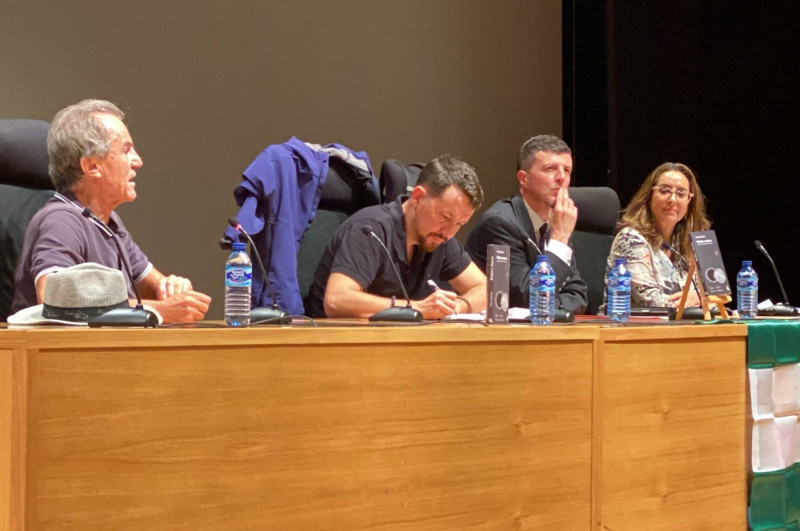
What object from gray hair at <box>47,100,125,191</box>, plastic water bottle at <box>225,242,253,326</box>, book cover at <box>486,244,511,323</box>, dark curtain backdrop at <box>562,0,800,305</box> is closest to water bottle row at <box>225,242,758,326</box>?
plastic water bottle at <box>225,242,253,326</box>

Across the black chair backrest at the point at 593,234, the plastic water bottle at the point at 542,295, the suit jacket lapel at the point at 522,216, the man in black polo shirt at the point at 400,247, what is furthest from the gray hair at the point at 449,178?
the black chair backrest at the point at 593,234

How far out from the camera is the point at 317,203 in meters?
2.71

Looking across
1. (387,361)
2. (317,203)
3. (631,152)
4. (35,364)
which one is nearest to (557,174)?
(317,203)

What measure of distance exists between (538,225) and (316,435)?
73.5 inches

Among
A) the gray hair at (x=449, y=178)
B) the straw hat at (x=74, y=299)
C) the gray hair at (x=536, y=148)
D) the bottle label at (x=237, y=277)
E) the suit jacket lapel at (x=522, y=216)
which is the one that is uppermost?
the gray hair at (x=536, y=148)

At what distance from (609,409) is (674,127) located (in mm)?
2763

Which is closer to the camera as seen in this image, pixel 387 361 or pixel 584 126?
pixel 387 361

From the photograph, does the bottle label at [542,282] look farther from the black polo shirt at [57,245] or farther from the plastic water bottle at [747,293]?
the plastic water bottle at [747,293]

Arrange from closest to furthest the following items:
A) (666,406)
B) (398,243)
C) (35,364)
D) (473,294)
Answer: (35,364) < (666,406) < (398,243) < (473,294)

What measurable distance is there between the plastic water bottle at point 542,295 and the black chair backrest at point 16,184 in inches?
48.0

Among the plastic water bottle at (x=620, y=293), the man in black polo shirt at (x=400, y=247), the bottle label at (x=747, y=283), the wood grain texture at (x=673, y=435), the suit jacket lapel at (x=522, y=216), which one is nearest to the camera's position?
the wood grain texture at (x=673, y=435)

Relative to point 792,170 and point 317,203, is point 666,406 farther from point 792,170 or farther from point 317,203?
point 792,170

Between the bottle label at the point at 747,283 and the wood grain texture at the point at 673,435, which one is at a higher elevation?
the bottle label at the point at 747,283

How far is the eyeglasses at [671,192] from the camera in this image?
334cm
